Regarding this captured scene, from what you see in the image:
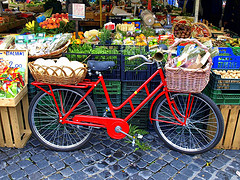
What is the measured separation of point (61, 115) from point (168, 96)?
5.13 ft

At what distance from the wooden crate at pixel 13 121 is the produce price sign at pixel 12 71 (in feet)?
0.33

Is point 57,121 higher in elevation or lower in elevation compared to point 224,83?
lower

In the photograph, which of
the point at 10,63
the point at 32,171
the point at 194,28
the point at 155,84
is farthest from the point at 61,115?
the point at 194,28

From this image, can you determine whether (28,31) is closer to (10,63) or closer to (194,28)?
(10,63)

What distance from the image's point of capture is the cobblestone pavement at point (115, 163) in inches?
131

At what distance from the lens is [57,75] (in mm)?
3266

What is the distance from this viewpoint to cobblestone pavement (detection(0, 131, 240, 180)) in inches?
131

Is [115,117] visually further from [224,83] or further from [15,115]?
[224,83]

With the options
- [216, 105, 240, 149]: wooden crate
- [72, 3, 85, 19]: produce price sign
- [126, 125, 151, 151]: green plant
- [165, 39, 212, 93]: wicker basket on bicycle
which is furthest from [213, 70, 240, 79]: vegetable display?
[72, 3, 85, 19]: produce price sign

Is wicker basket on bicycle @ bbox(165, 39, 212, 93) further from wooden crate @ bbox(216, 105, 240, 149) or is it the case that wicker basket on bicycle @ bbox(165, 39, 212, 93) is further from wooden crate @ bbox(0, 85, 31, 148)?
wooden crate @ bbox(0, 85, 31, 148)

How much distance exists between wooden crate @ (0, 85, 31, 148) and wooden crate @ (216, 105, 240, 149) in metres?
2.95

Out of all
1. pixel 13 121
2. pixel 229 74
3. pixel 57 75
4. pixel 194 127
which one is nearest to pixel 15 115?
pixel 13 121

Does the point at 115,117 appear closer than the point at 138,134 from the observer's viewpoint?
Yes

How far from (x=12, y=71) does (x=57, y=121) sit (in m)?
1.02
